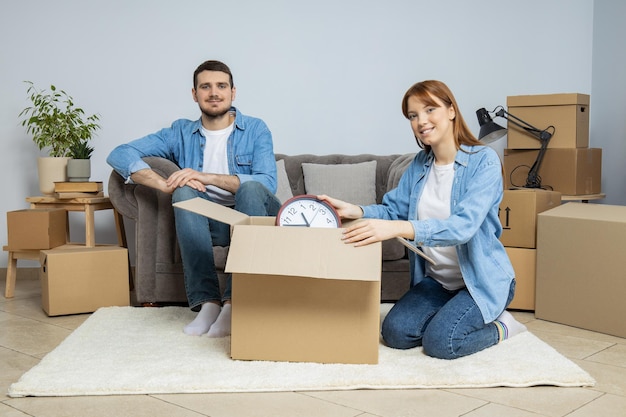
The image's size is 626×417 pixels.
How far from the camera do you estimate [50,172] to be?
139 inches

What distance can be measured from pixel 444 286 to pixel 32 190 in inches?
100

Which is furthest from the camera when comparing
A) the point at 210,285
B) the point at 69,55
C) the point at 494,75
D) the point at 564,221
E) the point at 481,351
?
the point at 494,75

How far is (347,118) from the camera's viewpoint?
4109 mm

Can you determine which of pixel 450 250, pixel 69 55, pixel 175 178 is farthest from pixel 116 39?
pixel 450 250

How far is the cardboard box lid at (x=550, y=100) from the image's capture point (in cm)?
346

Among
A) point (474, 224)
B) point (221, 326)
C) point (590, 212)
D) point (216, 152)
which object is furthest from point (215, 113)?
point (590, 212)

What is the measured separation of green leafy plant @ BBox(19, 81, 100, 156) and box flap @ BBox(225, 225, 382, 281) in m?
1.89

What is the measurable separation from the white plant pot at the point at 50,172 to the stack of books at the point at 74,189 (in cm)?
6

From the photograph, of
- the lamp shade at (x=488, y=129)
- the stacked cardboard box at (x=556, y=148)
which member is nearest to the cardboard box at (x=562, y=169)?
the stacked cardboard box at (x=556, y=148)

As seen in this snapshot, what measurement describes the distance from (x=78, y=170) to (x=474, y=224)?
7.00 ft

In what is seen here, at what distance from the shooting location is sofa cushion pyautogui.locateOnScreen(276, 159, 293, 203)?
3.52m

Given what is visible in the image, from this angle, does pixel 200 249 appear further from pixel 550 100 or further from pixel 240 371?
pixel 550 100

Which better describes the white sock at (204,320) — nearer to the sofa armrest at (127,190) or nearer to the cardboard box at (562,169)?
the sofa armrest at (127,190)

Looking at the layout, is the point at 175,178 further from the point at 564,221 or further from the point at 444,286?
the point at 564,221
